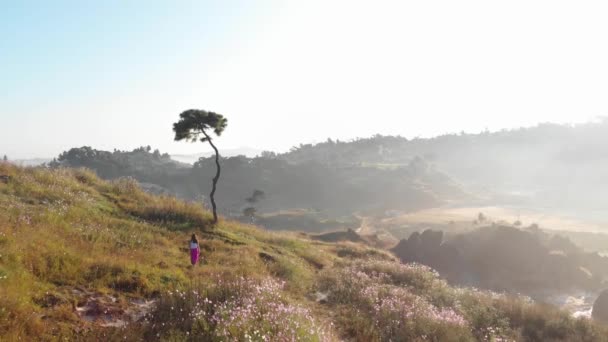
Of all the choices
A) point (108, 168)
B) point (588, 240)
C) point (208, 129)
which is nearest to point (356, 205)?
point (588, 240)

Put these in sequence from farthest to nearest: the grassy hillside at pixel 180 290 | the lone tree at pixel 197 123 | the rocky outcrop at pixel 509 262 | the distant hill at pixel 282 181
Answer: the distant hill at pixel 282 181 < the rocky outcrop at pixel 509 262 < the lone tree at pixel 197 123 < the grassy hillside at pixel 180 290

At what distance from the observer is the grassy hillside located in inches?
304

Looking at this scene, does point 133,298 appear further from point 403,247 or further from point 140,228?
point 403,247

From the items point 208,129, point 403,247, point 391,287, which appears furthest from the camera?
point 403,247

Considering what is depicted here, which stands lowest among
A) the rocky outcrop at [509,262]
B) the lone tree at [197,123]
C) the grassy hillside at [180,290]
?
the rocky outcrop at [509,262]

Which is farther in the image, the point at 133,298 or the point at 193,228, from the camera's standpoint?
the point at 193,228

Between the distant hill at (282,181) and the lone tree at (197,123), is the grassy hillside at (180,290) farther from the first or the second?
the distant hill at (282,181)

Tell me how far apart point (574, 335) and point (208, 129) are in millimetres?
20759

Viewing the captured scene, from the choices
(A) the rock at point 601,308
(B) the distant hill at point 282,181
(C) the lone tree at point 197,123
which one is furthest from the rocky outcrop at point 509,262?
(B) the distant hill at point 282,181

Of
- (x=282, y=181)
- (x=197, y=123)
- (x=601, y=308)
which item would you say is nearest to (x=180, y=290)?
(x=197, y=123)

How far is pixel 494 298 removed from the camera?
16.8 meters

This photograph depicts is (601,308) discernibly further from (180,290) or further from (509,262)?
(180,290)

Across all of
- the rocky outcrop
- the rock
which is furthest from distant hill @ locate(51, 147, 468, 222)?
the rock

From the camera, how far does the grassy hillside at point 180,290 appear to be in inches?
304
